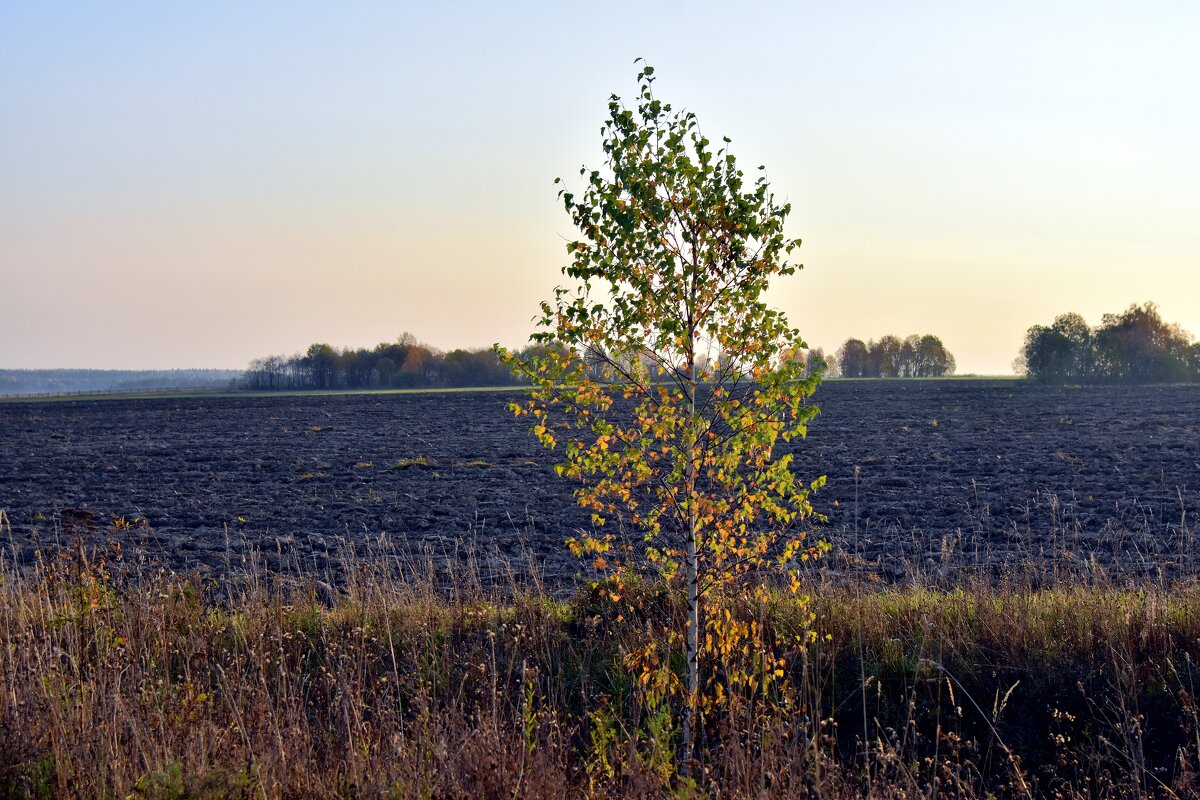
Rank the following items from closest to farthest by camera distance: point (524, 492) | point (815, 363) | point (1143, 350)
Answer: point (815, 363), point (524, 492), point (1143, 350)

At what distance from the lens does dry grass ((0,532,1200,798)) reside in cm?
544

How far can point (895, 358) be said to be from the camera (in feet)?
506

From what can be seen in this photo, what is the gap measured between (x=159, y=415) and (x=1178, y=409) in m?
56.9

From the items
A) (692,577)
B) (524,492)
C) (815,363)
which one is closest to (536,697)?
(692,577)

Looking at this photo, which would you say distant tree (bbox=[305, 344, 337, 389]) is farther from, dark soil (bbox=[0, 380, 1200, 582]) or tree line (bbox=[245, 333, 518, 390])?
dark soil (bbox=[0, 380, 1200, 582])

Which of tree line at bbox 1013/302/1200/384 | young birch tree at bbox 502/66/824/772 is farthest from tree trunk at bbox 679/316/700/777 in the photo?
tree line at bbox 1013/302/1200/384

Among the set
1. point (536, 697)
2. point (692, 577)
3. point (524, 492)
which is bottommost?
point (536, 697)

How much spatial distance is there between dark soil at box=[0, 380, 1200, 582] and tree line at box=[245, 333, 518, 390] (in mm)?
87828

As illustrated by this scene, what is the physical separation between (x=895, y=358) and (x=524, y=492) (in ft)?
467

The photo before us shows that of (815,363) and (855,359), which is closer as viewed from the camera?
(815,363)

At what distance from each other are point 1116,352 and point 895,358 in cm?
5760

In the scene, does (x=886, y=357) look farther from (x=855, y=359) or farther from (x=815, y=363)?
(x=815, y=363)

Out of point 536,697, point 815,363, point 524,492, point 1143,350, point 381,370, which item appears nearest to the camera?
point 815,363

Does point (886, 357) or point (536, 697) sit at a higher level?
point (886, 357)
